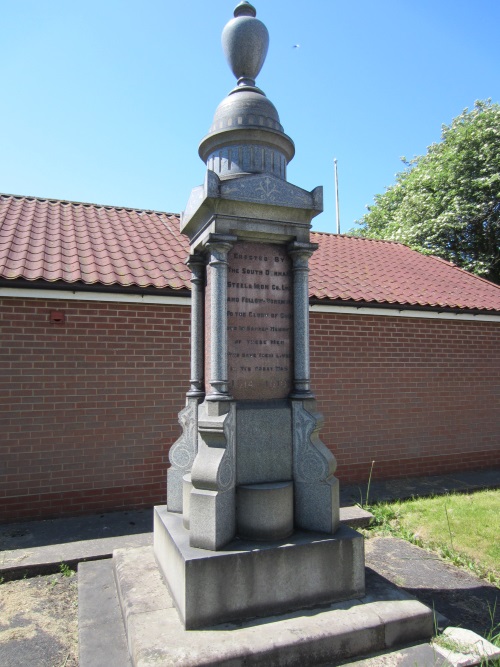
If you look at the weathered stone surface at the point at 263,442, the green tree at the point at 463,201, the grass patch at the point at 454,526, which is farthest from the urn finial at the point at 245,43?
the green tree at the point at 463,201

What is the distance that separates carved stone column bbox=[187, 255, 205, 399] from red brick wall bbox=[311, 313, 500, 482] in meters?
3.54

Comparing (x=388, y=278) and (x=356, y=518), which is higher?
(x=388, y=278)

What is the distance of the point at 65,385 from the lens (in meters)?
5.89

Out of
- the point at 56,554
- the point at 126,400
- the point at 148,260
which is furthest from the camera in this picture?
the point at 148,260

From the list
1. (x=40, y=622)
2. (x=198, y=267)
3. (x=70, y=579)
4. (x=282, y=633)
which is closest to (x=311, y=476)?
(x=282, y=633)

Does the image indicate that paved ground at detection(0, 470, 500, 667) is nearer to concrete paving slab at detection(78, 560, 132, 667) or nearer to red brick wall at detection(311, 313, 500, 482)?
concrete paving slab at detection(78, 560, 132, 667)

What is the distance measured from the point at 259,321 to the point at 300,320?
34cm

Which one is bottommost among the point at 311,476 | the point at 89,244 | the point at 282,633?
the point at 282,633

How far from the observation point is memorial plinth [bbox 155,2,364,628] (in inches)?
123

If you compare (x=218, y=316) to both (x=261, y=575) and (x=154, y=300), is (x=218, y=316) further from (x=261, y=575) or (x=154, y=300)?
(x=154, y=300)

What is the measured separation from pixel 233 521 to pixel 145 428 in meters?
3.12

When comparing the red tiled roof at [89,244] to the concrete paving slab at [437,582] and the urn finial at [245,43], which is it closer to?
the urn finial at [245,43]

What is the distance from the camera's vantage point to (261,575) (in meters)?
3.08

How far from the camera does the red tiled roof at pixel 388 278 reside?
786 centimetres
